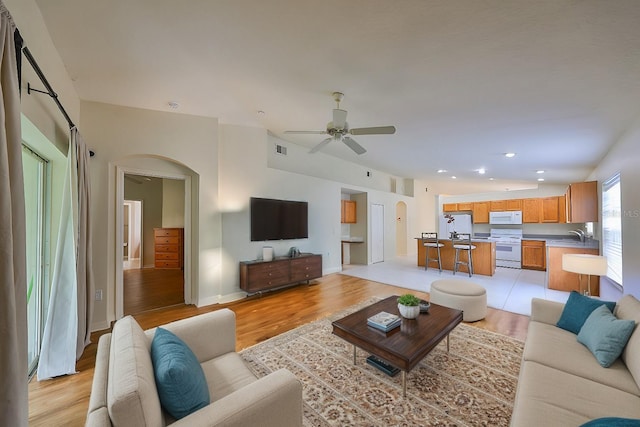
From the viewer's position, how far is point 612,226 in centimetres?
355

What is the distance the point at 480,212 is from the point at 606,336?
7274mm

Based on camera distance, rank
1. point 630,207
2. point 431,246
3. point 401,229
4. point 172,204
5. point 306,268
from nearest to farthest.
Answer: point 630,207 < point 306,268 < point 431,246 < point 172,204 < point 401,229

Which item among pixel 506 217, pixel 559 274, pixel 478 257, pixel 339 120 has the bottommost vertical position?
pixel 559 274

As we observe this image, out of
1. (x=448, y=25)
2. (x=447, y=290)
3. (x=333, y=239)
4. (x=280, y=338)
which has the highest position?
(x=448, y=25)

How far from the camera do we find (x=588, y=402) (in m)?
1.31

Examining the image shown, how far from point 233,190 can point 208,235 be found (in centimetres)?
86

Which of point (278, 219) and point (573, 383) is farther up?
point (278, 219)

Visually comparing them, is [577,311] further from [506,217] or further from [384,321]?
[506,217]

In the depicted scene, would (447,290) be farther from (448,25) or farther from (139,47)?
(139,47)

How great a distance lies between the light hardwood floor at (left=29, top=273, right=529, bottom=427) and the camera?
6.16ft

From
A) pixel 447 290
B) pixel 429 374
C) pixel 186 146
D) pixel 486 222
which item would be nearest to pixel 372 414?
pixel 429 374

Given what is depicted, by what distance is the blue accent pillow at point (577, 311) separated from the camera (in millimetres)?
2035

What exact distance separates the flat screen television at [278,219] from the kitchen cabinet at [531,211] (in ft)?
21.3

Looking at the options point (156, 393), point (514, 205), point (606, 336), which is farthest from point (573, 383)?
point (514, 205)
